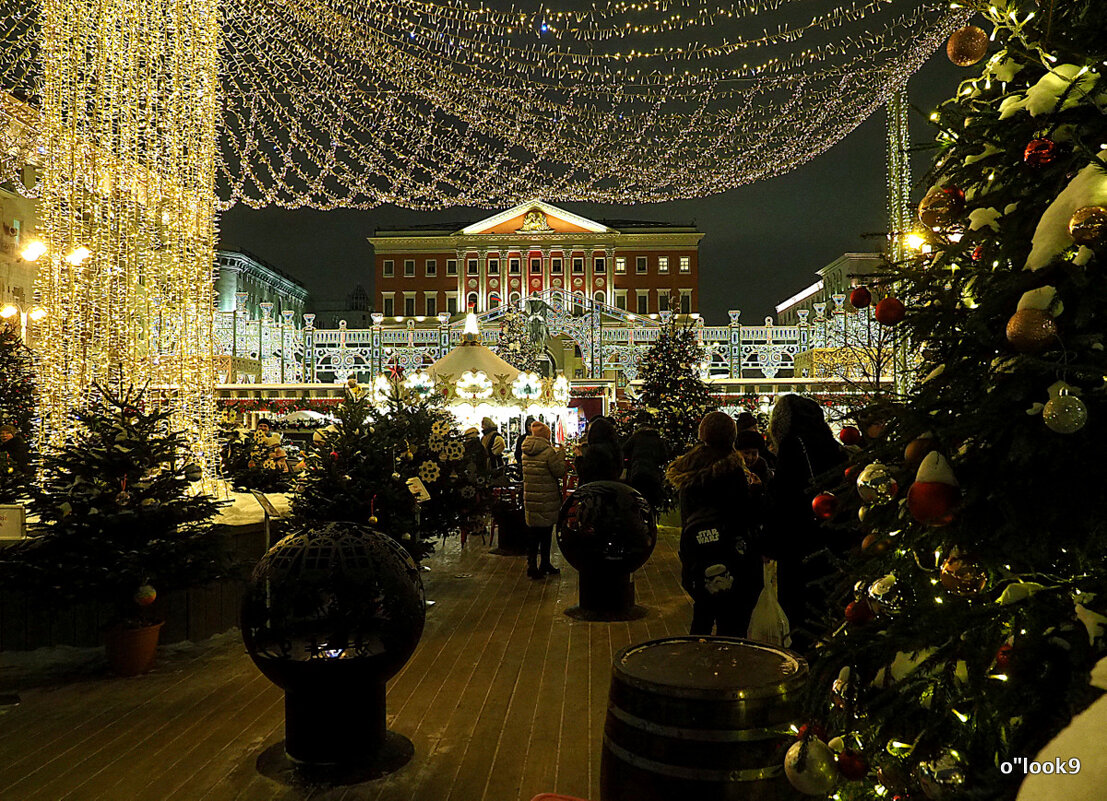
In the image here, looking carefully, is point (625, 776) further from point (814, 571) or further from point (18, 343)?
point (18, 343)

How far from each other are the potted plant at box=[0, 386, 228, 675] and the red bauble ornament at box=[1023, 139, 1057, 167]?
548 centimetres

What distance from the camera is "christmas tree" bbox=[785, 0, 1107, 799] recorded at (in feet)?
4.58

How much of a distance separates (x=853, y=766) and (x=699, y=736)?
1.99 ft

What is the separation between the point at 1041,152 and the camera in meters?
1.59

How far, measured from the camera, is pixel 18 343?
12703 millimetres

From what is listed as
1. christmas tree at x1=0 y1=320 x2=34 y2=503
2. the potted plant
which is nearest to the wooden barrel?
the potted plant

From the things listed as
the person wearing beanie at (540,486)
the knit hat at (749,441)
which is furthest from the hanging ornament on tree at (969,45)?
the person wearing beanie at (540,486)

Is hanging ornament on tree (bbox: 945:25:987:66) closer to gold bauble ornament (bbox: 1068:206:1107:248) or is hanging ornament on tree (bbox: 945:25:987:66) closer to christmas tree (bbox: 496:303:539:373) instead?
gold bauble ornament (bbox: 1068:206:1107:248)

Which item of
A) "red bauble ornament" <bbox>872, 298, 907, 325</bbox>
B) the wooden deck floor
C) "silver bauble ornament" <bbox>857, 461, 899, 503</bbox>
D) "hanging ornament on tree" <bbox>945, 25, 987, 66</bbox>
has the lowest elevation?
the wooden deck floor

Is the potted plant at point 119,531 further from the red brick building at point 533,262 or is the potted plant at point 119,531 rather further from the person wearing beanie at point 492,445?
the red brick building at point 533,262


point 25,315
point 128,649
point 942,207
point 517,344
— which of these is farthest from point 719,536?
point 517,344

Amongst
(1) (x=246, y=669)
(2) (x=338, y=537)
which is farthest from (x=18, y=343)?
(2) (x=338, y=537)

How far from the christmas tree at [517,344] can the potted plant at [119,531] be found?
23309mm

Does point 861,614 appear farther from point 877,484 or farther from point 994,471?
point 994,471
